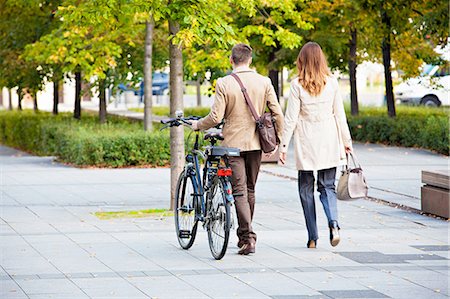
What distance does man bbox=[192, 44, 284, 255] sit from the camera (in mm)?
9398

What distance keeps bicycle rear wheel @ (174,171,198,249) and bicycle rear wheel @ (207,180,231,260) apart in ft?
1.08

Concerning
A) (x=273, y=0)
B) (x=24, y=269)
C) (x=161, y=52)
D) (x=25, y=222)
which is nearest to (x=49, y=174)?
(x=273, y=0)

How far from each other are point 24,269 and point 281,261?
2.09 meters

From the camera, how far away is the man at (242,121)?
9.40m

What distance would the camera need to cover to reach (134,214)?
12.3 m

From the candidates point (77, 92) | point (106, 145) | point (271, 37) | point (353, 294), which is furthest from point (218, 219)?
point (77, 92)

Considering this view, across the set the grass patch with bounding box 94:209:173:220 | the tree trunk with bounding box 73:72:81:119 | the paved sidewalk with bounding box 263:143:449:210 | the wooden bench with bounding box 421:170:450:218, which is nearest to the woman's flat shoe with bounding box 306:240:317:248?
the wooden bench with bounding box 421:170:450:218

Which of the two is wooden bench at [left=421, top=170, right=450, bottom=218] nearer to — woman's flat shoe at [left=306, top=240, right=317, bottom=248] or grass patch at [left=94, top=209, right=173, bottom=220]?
woman's flat shoe at [left=306, top=240, right=317, bottom=248]

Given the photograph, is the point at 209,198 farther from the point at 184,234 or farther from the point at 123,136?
the point at 123,136

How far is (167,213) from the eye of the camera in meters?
12.4

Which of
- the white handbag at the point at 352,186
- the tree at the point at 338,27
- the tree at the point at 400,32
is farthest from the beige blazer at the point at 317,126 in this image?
the tree at the point at 338,27

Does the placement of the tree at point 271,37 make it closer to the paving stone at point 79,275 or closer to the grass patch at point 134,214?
the grass patch at point 134,214

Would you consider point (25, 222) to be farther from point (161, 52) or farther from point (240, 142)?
point (161, 52)

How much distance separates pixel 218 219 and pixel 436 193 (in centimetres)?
383
